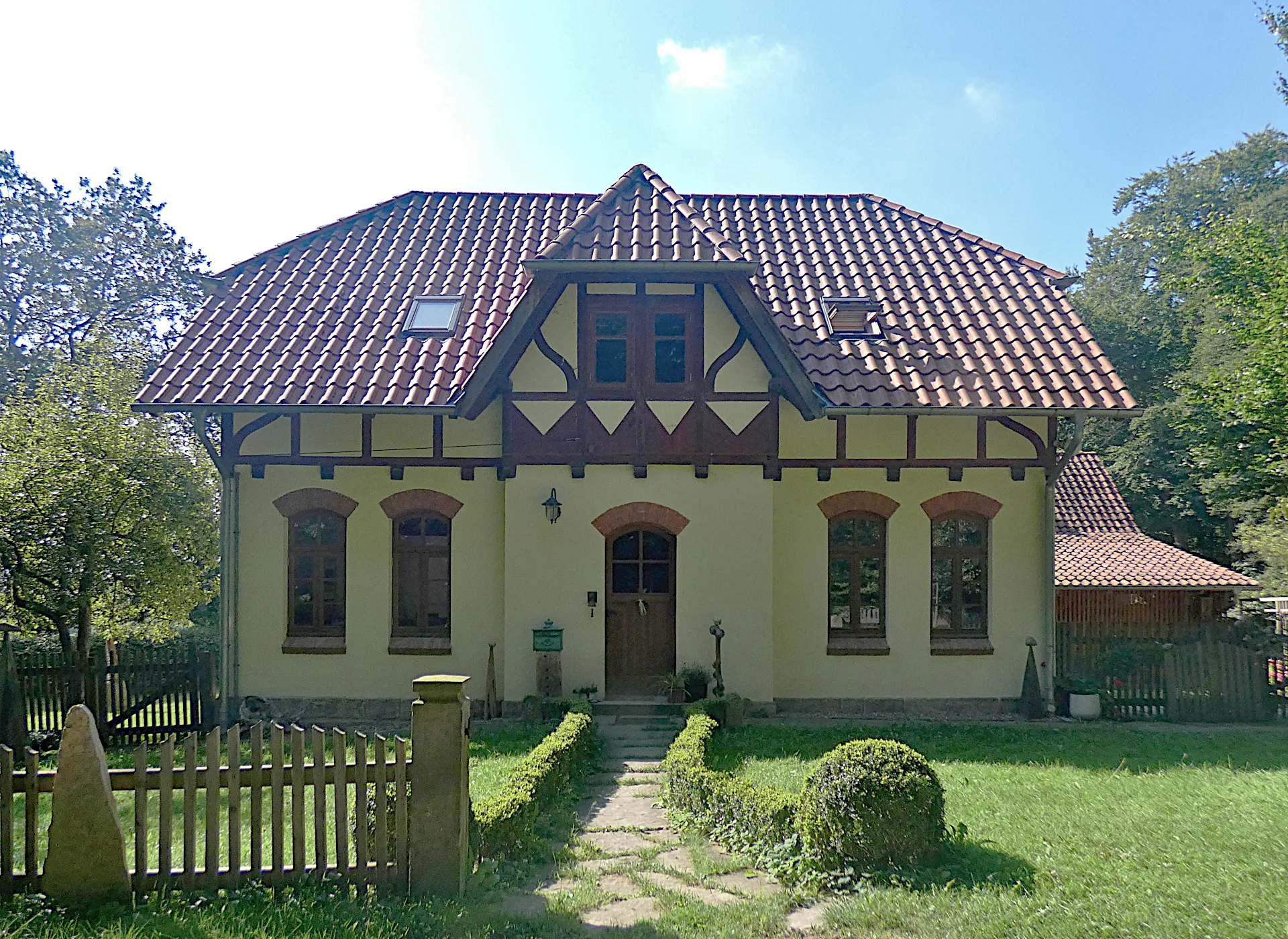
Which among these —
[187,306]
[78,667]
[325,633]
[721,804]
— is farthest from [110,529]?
[187,306]

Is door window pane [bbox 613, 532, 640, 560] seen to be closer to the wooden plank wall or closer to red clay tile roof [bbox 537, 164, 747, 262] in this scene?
red clay tile roof [bbox 537, 164, 747, 262]

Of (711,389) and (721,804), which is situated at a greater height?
(711,389)

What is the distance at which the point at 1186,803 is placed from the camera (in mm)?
6766

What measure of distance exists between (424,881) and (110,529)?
8.71 m

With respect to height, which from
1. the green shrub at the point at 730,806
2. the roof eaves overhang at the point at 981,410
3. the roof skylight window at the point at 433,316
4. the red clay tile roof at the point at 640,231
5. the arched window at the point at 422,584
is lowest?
the green shrub at the point at 730,806

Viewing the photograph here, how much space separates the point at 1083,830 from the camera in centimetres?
600

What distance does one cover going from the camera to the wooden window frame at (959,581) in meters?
10.8

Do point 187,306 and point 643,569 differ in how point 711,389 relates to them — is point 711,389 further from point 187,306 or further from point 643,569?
point 187,306

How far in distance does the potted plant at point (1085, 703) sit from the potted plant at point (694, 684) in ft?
17.2

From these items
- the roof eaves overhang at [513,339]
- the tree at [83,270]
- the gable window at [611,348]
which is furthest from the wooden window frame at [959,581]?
the tree at [83,270]

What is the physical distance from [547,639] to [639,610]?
1.36 meters

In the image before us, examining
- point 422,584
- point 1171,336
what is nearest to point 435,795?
point 422,584

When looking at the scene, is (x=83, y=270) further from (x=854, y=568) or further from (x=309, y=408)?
(x=854, y=568)

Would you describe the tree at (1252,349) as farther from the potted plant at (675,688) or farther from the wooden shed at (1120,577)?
the potted plant at (675,688)
